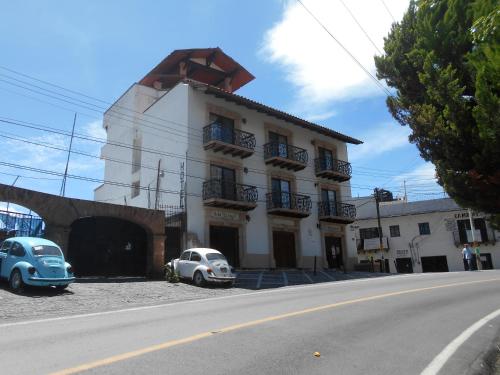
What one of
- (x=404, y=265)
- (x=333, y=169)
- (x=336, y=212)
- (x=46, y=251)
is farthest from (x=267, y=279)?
(x=404, y=265)

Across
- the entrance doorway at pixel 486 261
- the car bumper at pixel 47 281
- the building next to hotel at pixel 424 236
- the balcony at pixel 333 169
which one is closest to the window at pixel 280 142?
the balcony at pixel 333 169

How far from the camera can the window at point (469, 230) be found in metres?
41.2

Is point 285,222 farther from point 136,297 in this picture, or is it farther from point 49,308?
Result: point 49,308

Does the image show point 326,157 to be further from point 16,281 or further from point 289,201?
point 16,281

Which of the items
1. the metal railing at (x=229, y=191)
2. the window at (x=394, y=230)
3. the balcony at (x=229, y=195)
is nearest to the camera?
the balcony at (x=229, y=195)

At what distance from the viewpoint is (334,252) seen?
103 feet

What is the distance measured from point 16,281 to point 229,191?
1390 cm

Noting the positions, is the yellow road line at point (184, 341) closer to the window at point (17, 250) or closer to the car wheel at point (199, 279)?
the car wheel at point (199, 279)

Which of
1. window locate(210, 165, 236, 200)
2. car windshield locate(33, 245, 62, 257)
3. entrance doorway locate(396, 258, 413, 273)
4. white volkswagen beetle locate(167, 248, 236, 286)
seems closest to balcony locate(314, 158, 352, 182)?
window locate(210, 165, 236, 200)

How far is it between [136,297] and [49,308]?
3215mm

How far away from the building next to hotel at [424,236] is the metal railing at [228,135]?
19.1 m

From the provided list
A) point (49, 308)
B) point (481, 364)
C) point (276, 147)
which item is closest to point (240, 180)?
point (276, 147)

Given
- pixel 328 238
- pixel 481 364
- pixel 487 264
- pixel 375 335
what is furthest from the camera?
pixel 487 264

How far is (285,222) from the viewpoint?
92.8 feet
